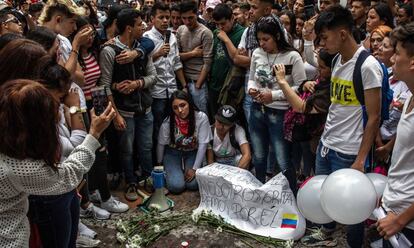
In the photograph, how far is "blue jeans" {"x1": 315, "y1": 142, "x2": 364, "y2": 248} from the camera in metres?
3.10

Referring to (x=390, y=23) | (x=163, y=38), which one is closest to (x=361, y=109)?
(x=390, y=23)

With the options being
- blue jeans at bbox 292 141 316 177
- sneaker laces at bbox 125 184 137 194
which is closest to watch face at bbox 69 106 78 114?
sneaker laces at bbox 125 184 137 194

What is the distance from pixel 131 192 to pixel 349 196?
8.95 ft

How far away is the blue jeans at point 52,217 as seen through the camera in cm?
258

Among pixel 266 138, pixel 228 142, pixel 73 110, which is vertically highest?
pixel 73 110

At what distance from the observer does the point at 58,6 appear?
3795mm

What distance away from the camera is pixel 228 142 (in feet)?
15.4

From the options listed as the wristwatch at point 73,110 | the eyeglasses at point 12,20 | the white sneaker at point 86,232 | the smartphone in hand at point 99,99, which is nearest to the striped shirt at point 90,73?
the smartphone in hand at point 99,99

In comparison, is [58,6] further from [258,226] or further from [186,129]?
[258,226]

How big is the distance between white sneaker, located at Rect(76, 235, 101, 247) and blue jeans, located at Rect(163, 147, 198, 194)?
1.19 m

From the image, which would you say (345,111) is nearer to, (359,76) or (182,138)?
(359,76)

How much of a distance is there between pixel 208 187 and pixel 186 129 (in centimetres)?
83

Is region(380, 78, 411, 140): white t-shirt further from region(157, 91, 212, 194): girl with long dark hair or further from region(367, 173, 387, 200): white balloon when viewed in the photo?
region(157, 91, 212, 194): girl with long dark hair

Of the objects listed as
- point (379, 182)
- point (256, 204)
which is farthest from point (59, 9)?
point (379, 182)
